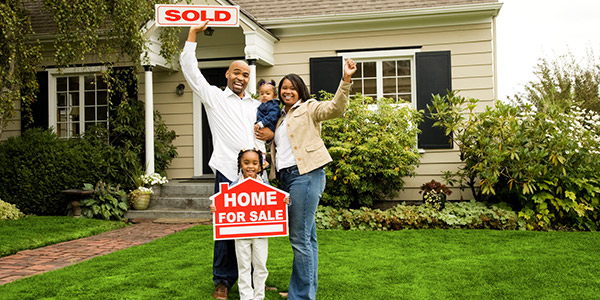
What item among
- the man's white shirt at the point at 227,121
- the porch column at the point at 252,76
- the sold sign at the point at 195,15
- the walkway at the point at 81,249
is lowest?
the walkway at the point at 81,249

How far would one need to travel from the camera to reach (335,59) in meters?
8.73

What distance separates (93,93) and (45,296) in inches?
263

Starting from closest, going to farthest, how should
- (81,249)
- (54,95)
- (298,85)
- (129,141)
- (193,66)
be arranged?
(298,85) < (193,66) < (81,249) < (129,141) < (54,95)

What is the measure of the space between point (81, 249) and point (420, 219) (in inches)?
173

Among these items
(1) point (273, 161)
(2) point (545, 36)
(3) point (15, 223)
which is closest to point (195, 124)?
(3) point (15, 223)

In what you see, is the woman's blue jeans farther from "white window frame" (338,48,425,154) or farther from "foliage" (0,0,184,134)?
"white window frame" (338,48,425,154)

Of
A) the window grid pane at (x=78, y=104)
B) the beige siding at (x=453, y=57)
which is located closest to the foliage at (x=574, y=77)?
the beige siding at (x=453, y=57)

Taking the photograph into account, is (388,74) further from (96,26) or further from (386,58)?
(96,26)

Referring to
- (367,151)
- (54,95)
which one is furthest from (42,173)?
(367,151)

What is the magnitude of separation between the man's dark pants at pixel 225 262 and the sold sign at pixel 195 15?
1.05 meters

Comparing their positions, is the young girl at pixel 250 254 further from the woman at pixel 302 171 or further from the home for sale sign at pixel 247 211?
the woman at pixel 302 171

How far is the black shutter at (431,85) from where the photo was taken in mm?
8289

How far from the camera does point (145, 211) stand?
7906mm

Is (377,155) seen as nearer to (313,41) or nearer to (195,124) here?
(313,41)
